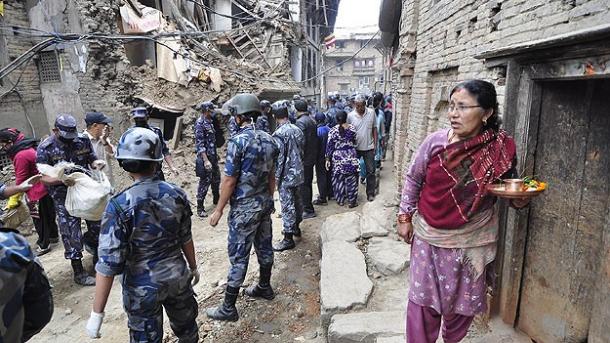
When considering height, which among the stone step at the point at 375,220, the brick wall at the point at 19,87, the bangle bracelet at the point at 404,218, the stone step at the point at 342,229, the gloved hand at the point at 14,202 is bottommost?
the stone step at the point at 342,229

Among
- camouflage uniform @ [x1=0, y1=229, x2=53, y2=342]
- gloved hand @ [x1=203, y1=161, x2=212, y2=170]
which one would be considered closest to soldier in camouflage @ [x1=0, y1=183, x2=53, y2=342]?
camouflage uniform @ [x1=0, y1=229, x2=53, y2=342]

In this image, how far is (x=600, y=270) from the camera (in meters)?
2.04

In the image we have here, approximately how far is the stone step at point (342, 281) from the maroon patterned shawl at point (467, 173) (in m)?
1.45

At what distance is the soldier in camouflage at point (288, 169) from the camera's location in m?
5.03

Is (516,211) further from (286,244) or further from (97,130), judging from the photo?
(97,130)

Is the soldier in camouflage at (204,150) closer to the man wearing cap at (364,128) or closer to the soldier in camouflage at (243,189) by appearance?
the man wearing cap at (364,128)

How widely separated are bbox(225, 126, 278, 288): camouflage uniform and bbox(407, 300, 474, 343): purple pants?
1.69 metres

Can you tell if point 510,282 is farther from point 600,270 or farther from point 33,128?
point 33,128

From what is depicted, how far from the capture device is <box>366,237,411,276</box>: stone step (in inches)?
150

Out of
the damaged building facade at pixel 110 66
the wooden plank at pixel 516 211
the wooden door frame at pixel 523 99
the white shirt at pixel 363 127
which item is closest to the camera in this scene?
the wooden door frame at pixel 523 99

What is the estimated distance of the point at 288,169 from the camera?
5.06 m

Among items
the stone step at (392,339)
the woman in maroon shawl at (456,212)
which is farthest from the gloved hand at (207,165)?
the woman in maroon shawl at (456,212)

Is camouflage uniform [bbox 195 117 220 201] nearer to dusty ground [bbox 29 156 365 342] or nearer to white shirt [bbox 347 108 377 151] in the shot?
dusty ground [bbox 29 156 365 342]

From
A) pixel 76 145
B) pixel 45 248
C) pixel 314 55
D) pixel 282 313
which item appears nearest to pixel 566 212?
pixel 282 313
